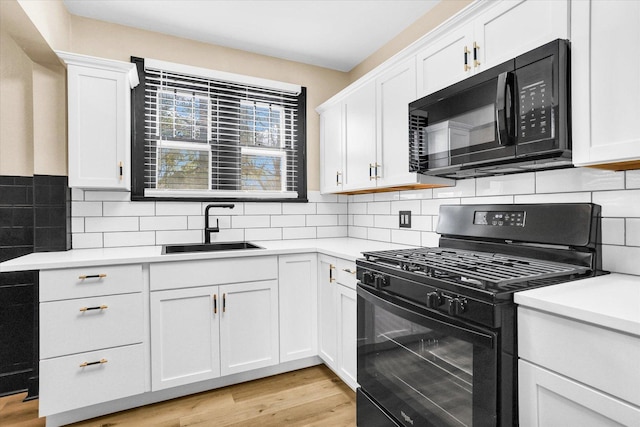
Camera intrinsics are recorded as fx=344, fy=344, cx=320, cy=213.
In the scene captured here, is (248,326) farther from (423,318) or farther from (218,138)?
(218,138)

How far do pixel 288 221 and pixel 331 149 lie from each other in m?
0.72

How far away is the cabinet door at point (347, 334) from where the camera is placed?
1984 millimetres

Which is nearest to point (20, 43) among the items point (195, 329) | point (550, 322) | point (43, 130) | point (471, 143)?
point (43, 130)

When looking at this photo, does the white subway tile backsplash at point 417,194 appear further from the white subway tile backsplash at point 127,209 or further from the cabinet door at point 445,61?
the white subway tile backsplash at point 127,209

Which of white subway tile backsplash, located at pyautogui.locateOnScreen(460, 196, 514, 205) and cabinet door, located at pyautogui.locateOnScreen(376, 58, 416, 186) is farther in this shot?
cabinet door, located at pyautogui.locateOnScreen(376, 58, 416, 186)

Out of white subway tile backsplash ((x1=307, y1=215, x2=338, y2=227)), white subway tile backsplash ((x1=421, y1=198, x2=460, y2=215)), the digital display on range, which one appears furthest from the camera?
white subway tile backsplash ((x1=307, y1=215, x2=338, y2=227))

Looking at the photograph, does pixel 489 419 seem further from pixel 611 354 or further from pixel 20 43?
pixel 20 43

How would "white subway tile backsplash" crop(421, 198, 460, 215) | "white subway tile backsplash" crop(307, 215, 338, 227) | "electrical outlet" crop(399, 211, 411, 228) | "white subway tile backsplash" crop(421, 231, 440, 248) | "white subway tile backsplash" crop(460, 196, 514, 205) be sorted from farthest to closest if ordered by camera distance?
"white subway tile backsplash" crop(307, 215, 338, 227) → "electrical outlet" crop(399, 211, 411, 228) → "white subway tile backsplash" crop(421, 231, 440, 248) → "white subway tile backsplash" crop(421, 198, 460, 215) → "white subway tile backsplash" crop(460, 196, 514, 205)

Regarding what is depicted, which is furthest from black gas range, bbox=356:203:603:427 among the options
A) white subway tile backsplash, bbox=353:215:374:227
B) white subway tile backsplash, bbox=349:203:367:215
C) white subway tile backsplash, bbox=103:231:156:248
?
white subway tile backsplash, bbox=103:231:156:248

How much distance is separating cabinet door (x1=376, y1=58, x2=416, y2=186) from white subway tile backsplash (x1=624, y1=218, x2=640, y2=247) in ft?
3.07

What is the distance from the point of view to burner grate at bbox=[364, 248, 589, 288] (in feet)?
3.67

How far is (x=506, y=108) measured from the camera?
1.35 m

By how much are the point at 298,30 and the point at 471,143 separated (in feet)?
5.46

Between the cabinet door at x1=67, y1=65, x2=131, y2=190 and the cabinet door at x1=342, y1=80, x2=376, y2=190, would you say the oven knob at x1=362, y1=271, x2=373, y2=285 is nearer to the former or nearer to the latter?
the cabinet door at x1=342, y1=80, x2=376, y2=190
